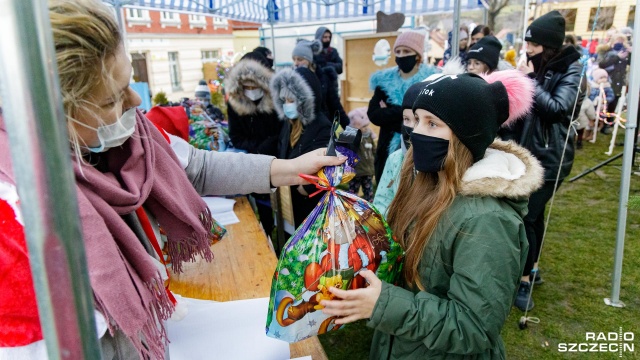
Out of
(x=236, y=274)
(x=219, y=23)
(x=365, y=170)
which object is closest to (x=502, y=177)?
(x=236, y=274)

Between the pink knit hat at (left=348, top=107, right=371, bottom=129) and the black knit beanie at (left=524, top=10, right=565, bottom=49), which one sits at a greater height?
the black knit beanie at (left=524, top=10, right=565, bottom=49)

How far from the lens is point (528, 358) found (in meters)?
2.69

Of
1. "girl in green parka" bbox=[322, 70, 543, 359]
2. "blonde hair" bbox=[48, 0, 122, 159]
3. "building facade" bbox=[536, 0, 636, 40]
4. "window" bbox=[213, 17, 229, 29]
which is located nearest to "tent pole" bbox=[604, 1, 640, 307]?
"girl in green parka" bbox=[322, 70, 543, 359]

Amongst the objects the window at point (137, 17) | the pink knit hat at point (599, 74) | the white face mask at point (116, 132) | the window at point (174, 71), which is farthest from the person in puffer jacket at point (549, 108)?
the window at point (174, 71)

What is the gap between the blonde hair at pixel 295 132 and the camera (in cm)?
335

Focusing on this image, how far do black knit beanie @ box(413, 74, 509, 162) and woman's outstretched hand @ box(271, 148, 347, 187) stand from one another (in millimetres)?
319

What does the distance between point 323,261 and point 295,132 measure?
230 cm

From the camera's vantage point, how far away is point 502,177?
1.27m

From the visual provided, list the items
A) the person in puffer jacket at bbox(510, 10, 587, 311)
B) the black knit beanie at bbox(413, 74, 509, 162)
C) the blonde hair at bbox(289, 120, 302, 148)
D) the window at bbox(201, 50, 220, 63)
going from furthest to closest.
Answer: the window at bbox(201, 50, 220, 63) → the blonde hair at bbox(289, 120, 302, 148) → the person in puffer jacket at bbox(510, 10, 587, 311) → the black knit beanie at bbox(413, 74, 509, 162)

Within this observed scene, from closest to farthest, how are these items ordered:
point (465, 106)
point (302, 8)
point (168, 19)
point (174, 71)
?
point (465, 106), point (302, 8), point (168, 19), point (174, 71)

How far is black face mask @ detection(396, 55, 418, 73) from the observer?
368 cm

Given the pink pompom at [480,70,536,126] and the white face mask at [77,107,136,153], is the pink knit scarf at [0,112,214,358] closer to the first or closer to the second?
the white face mask at [77,107,136,153]

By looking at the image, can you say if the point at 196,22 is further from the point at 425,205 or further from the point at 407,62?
the point at 425,205

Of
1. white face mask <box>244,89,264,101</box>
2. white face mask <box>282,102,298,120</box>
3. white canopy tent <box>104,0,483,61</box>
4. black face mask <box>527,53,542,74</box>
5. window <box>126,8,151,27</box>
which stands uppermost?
window <box>126,8,151,27</box>
